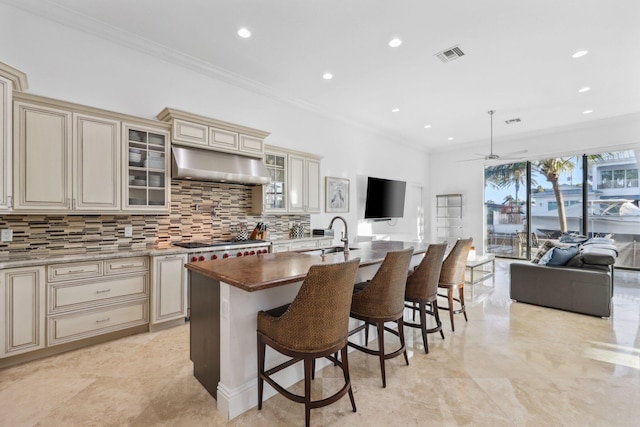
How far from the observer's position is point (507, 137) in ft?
23.0

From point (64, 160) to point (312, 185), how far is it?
317cm

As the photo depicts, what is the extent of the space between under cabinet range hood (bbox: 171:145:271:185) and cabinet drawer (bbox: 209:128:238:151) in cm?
12

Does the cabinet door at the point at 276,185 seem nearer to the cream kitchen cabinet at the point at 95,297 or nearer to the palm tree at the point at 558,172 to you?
the cream kitchen cabinet at the point at 95,297

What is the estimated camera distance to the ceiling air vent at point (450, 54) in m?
3.45

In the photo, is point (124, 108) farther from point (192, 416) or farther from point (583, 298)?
point (583, 298)

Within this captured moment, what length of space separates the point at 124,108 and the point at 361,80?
119 inches

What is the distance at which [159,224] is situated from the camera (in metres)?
3.56

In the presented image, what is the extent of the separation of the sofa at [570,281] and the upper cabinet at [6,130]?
570 cm

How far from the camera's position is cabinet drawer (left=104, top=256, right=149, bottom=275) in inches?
113

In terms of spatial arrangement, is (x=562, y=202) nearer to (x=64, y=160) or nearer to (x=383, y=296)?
(x=383, y=296)

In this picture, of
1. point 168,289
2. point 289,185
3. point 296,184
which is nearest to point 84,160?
point 168,289

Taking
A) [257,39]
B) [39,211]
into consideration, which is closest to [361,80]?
[257,39]

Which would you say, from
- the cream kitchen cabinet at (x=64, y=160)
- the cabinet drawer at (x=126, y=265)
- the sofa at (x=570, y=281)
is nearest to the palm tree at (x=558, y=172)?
the sofa at (x=570, y=281)

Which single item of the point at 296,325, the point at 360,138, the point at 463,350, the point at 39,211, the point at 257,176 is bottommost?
the point at 463,350
